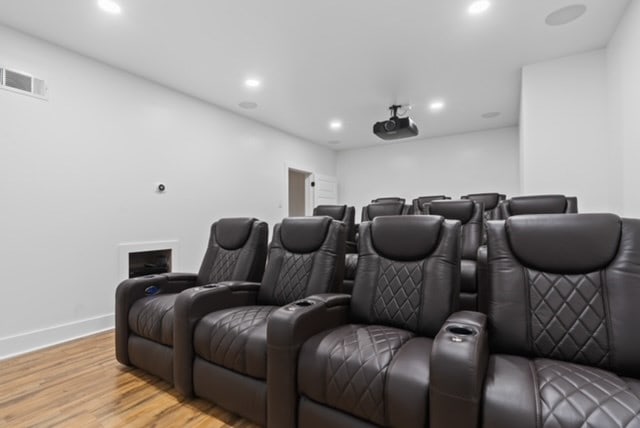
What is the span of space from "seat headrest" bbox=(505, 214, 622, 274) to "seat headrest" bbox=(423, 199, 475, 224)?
1558mm

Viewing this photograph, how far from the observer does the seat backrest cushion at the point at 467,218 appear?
9.45 ft

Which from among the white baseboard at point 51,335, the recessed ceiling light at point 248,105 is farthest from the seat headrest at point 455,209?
the white baseboard at point 51,335

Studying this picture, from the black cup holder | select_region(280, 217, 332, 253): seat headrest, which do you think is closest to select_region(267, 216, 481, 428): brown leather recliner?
the black cup holder

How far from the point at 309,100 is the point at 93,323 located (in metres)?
3.67

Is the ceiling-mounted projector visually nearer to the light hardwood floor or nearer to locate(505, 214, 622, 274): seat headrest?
locate(505, 214, 622, 274): seat headrest

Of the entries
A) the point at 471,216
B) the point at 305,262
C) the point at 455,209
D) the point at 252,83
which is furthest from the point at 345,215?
the point at 252,83

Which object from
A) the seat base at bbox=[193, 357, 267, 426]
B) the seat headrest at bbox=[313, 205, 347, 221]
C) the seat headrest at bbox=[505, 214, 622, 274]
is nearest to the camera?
the seat headrest at bbox=[505, 214, 622, 274]

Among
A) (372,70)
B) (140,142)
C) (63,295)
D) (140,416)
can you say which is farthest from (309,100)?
(140,416)

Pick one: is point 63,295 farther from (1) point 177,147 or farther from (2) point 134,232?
(1) point 177,147

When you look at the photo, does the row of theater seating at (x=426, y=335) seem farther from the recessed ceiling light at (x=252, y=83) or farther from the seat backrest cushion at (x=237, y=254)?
the recessed ceiling light at (x=252, y=83)

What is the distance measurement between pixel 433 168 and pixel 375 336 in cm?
560

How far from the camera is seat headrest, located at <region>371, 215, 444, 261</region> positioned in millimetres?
1725

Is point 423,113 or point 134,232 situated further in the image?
point 423,113

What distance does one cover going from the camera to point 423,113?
4.99 m
